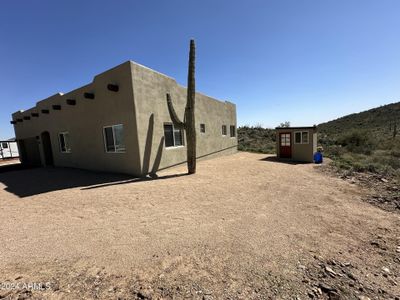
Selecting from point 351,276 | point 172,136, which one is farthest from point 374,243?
point 172,136

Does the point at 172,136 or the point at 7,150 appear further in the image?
the point at 7,150

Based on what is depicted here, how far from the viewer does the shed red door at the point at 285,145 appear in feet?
45.6

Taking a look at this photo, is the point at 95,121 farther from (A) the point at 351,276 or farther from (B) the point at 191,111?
(A) the point at 351,276

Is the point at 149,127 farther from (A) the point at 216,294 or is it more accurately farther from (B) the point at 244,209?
(A) the point at 216,294

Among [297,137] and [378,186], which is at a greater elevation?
[297,137]

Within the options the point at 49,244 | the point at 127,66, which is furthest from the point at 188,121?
the point at 49,244

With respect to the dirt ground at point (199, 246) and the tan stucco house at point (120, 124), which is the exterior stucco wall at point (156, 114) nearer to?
the tan stucco house at point (120, 124)

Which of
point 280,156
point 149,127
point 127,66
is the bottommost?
point 280,156

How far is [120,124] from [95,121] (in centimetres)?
197

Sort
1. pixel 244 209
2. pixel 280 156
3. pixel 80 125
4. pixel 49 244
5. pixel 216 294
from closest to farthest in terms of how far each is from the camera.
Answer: pixel 216 294
pixel 49 244
pixel 244 209
pixel 80 125
pixel 280 156

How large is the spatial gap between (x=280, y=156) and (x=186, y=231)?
12.3 meters

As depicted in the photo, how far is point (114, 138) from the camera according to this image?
937 cm

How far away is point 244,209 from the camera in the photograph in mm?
4836

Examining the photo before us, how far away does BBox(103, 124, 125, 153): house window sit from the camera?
905cm
